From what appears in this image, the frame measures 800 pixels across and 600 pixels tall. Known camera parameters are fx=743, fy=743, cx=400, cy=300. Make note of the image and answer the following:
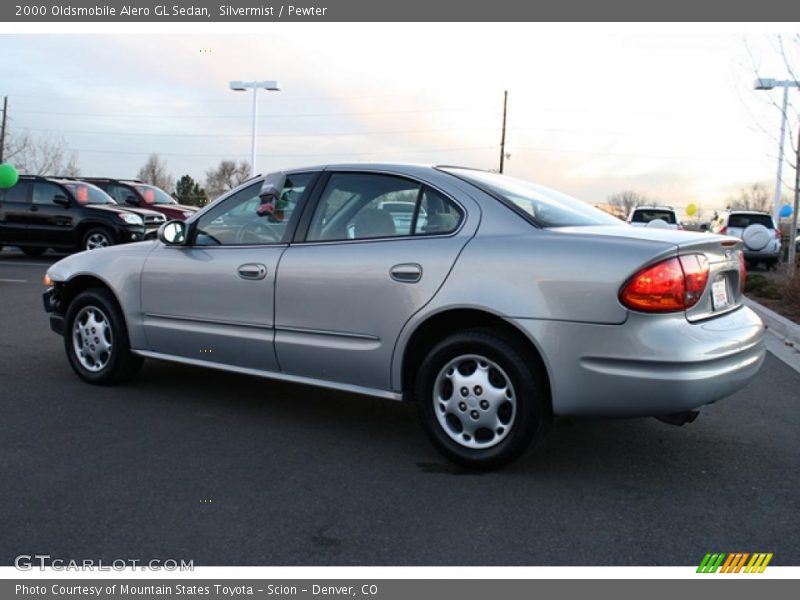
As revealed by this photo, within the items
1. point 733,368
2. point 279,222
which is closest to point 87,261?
point 279,222

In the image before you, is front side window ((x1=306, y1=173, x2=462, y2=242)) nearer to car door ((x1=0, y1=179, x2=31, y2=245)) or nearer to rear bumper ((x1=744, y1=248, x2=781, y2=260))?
car door ((x1=0, y1=179, x2=31, y2=245))

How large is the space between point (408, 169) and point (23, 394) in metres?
3.25

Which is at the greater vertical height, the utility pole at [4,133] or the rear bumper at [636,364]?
the utility pole at [4,133]

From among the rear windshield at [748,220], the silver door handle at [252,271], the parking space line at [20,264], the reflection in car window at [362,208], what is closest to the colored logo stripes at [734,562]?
the reflection in car window at [362,208]

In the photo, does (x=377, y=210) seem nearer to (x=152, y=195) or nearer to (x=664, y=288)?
(x=664, y=288)

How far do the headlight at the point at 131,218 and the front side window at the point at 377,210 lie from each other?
1136 cm

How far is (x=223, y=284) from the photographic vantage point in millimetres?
4805

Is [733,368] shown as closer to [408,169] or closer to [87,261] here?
[408,169]

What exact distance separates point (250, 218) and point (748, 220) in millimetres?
18353

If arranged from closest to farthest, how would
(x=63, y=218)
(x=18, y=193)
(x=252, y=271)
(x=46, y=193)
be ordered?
(x=252, y=271), (x=63, y=218), (x=46, y=193), (x=18, y=193)

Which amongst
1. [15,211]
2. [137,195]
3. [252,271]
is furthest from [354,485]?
[137,195]

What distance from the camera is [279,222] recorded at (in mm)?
4754

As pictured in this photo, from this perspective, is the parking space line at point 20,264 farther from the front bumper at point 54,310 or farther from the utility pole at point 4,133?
the utility pole at point 4,133

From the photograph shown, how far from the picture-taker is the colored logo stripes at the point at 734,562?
295 cm
